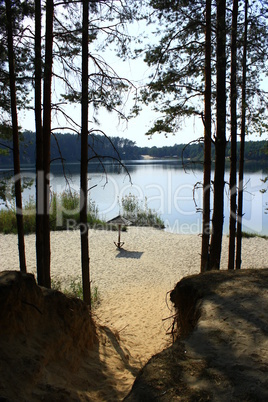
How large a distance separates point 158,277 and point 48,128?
5.43 m

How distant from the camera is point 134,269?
10281 mm

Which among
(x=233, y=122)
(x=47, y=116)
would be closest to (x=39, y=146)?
(x=47, y=116)

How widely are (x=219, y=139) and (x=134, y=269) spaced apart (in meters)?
5.03

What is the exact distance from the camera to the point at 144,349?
552 cm

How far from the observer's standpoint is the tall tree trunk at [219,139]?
6684 mm

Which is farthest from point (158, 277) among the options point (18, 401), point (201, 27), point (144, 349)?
point (18, 401)

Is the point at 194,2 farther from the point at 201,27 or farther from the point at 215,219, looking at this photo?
the point at 215,219

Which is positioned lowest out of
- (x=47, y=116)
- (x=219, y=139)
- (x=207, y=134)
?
(x=219, y=139)

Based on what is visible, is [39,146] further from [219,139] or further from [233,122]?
[233,122]

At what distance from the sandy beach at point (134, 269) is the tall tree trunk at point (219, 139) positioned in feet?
5.47

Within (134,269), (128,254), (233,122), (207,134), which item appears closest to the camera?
(207,134)

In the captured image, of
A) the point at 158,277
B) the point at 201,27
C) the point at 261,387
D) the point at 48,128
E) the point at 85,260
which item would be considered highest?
the point at 201,27

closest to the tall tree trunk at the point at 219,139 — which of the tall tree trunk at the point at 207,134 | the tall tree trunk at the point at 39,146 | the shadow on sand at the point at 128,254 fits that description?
the tall tree trunk at the point at 207,134

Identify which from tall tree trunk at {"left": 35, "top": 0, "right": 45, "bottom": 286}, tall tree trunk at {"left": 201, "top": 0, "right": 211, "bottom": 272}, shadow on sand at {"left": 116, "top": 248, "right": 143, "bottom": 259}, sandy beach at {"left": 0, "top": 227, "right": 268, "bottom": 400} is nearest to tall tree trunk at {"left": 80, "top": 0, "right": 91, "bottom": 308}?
tall tree trunk at {"left": 35, "top": 0, "right": 45, "bottom": 286}
